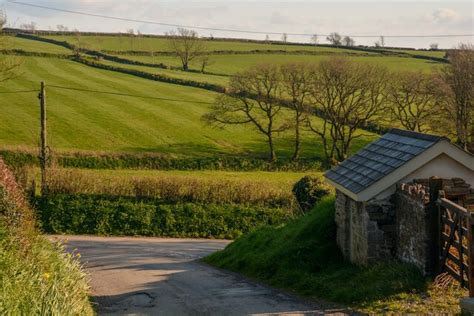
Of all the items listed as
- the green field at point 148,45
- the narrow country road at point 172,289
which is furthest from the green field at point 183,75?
the narrow country road at point 172,289

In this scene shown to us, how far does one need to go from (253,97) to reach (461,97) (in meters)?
15.8

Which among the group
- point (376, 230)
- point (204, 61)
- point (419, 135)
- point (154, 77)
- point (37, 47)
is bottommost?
point (376, 230)

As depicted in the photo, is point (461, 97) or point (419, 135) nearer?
point (419, 135)

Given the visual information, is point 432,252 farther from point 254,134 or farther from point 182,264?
point 254,134

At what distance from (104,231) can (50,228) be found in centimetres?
263

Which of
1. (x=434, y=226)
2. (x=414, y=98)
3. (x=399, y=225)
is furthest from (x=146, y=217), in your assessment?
(x=414, y=98)

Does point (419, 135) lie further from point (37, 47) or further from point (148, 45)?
point (148, 45)

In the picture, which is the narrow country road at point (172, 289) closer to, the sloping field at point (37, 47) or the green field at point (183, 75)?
the green field at point (183, 75)

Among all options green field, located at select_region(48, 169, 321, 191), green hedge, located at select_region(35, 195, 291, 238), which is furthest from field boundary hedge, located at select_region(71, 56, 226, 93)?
green hedge, located at select_region(35, 195, 291, 238)

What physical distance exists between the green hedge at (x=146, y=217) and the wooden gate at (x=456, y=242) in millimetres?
21025

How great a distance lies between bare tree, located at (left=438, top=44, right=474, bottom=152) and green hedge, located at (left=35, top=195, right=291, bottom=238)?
20280 millimetres

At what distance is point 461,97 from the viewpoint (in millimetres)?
50062

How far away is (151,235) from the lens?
3369cm

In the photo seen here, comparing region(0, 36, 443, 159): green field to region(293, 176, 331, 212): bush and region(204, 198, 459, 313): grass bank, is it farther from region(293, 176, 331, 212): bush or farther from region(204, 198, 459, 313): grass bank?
region(204, 198, 459, 313): grass bank
